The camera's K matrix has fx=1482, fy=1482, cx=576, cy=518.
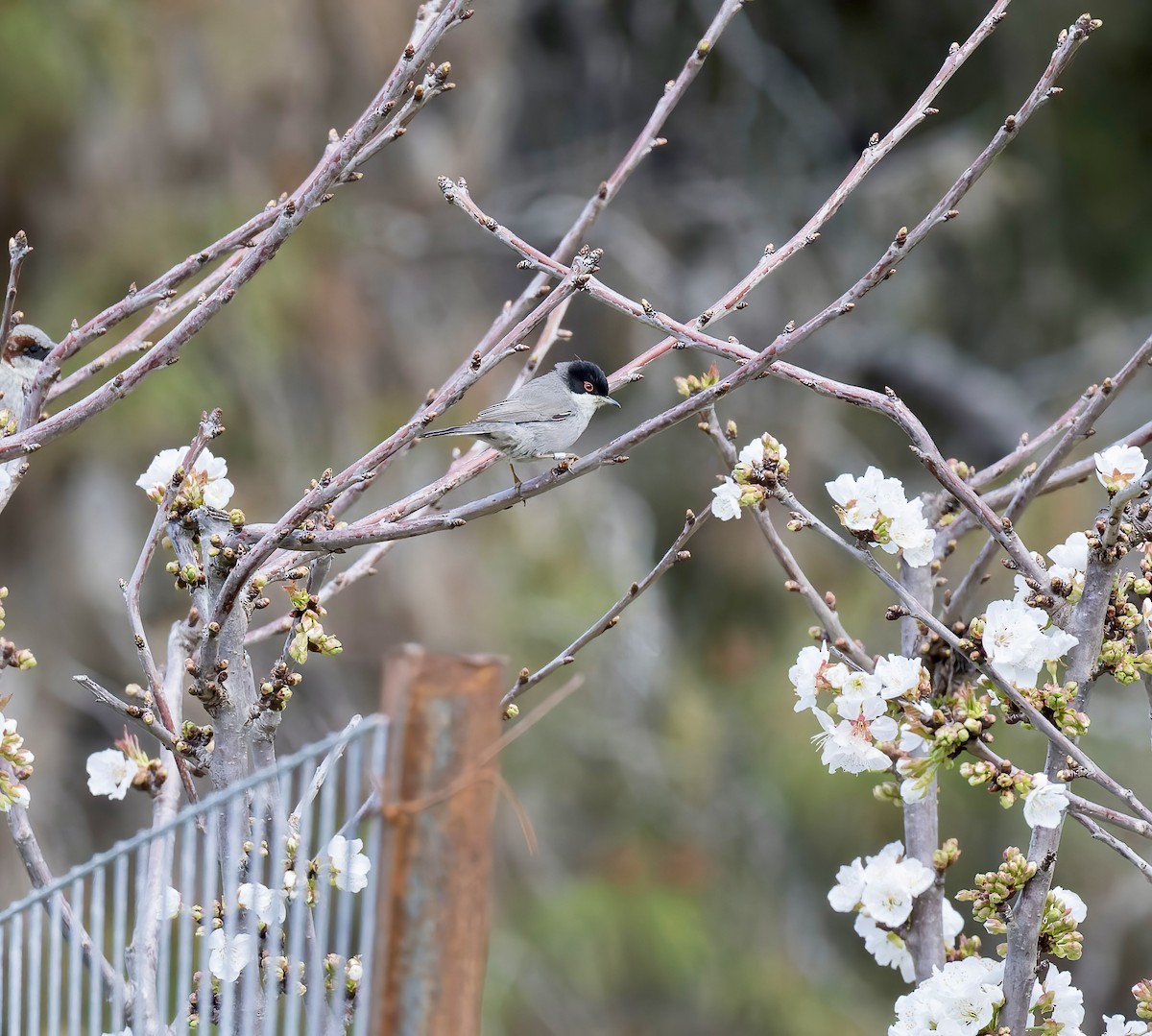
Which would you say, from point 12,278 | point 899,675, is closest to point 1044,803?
point 899,675

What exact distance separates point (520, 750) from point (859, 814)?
148 cm

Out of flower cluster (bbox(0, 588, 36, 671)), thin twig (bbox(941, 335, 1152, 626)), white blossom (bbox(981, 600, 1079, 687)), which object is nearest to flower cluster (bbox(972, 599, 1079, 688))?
white blossom (bbox(981, 600, 1079, 687))

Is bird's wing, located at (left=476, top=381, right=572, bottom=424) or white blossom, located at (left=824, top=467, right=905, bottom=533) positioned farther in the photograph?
bird's wing, located at (left=476, top=381, right=572, bottom=424)

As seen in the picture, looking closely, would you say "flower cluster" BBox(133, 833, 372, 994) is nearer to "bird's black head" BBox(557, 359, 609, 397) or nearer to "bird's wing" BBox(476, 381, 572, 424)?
"bird's wing" BBox(476, 381, 572, 424)

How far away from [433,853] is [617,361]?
20.9ft

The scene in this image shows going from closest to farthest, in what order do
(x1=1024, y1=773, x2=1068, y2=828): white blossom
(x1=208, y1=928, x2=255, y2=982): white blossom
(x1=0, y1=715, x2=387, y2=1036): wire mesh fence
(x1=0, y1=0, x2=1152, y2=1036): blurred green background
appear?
(x1=0, y1=715, x2=387, y2=1036): wire mesh fence < (x1=208, y1=928, x2=255, y2=982): white blossom < (x1=1024, y1=773, x2=1068, y2=828): white blossom < (x1=0, y1=0, x2=1152, y2=1036): blurred green background

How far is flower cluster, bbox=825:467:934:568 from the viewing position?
1942 mm

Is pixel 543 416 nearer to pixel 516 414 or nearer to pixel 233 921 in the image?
pixel 516 414

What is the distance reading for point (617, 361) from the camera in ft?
24.6

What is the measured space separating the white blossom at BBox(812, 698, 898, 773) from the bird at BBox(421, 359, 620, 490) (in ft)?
2.86

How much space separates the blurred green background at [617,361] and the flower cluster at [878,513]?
2844 mm

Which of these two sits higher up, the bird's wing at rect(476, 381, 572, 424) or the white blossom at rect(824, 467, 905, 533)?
the bird's wing at rect(476, 381, 572, 424)

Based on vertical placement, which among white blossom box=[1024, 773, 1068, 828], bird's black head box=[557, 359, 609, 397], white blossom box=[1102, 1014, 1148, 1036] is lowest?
white blossom box=[1102, 1014, 1148, 1036]

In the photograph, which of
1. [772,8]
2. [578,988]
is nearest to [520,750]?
[578,988]
